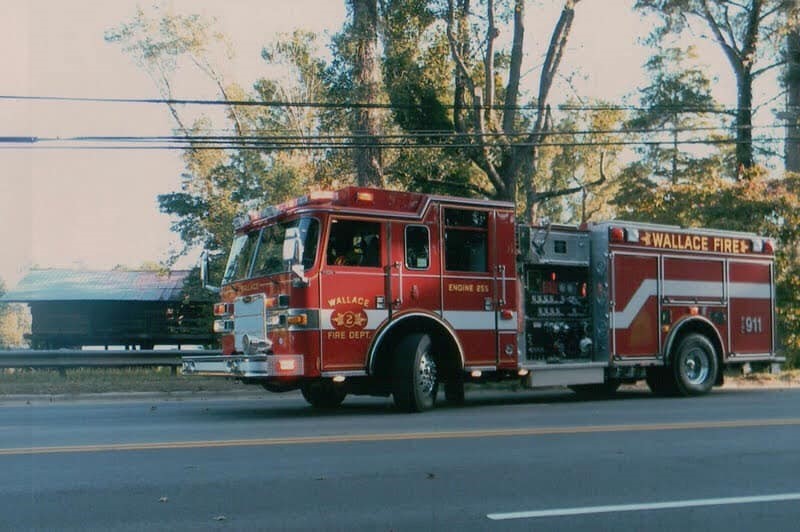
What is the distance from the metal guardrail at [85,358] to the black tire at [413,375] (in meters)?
6.81

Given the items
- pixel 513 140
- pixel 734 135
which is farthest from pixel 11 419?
pixel 734 135

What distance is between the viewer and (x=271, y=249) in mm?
13297

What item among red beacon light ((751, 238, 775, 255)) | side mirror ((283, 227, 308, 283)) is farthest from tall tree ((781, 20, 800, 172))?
side mirror ((283, 227, 308, 283))

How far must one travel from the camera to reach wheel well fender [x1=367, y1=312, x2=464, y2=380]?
13.0 m

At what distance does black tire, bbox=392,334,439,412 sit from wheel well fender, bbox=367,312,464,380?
5.6 inches

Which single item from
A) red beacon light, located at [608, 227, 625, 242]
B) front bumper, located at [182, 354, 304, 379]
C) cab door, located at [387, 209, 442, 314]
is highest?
red beacon light, located at [608, 227, 625, 242]

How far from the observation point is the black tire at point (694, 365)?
1658 cm

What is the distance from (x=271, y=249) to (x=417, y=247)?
205 centimetres

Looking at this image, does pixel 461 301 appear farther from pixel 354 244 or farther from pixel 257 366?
pixel 257 366

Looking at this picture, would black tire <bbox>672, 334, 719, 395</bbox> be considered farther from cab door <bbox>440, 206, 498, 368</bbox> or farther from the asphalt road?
cab door <bbox>440, 206, 498, 368</bbox>

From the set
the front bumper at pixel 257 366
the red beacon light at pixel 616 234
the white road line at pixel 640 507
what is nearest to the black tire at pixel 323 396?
the front bumper at pixel 257 366

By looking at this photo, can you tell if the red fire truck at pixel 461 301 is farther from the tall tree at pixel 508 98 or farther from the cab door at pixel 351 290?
the tall tree at pixel 508 98

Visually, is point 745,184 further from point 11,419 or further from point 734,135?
point 11,419

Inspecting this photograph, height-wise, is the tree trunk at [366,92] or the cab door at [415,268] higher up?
the tree trunk at [366,92]
